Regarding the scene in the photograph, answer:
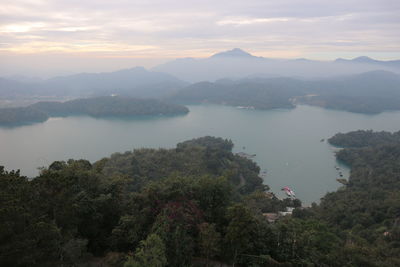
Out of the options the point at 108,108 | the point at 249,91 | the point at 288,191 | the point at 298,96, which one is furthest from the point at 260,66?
the point at 288,191

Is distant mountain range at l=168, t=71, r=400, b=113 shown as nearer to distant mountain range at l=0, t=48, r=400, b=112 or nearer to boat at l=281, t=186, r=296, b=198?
distant mountain range at l=0, t=48, r=400, b=112

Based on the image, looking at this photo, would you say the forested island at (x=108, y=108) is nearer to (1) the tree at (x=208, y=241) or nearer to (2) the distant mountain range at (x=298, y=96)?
(2) the distant mountain range at (x=298, y=96)

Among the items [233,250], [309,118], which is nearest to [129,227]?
[233,250]

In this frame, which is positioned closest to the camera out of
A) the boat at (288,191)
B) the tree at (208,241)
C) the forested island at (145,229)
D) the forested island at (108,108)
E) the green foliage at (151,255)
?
the green foliage at (151,255)

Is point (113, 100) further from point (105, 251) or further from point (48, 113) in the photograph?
point (105, 251)

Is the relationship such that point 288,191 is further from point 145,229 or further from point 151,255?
point 151,255

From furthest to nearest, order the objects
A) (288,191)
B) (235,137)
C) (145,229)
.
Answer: (235,137) < (288,191) < (145,229)

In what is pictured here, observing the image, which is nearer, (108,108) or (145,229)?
(145,229)

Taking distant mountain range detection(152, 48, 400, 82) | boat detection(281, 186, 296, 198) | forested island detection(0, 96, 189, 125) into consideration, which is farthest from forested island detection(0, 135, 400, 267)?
distant mountain range detection(152, 48, 400, 82)

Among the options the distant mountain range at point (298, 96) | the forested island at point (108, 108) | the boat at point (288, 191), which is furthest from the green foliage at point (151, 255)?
the distant mountain range at point (298, 96)
